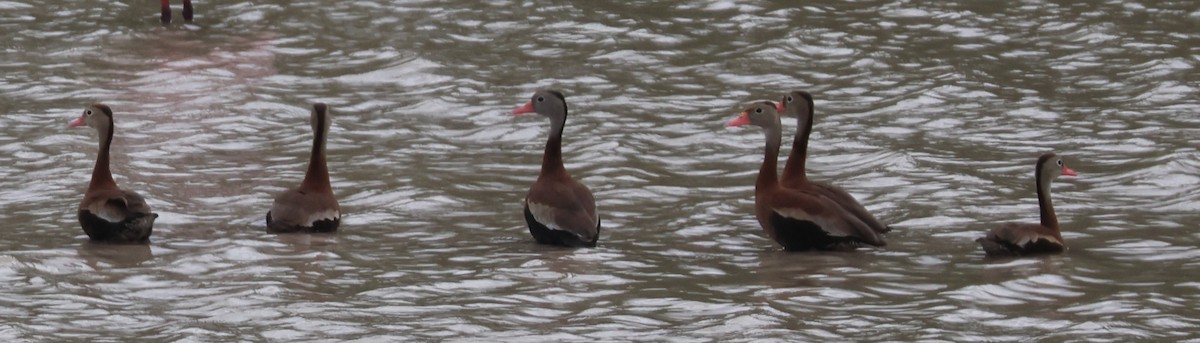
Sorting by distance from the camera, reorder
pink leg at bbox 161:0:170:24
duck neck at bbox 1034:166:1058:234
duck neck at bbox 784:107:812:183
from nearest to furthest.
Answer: duck neck at bbox 1034:166:1058:234 → duck neck at bbox 784:107:812:183 → pink leg at bbox 161:0:170:24

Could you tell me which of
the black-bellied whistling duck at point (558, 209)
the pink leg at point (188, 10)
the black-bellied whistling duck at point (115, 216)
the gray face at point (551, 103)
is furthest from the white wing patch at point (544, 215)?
the pink leg at point (188, 10)

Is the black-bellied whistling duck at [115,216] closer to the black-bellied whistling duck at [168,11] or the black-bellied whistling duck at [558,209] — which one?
the black-bellied whistling duck at [558,209]

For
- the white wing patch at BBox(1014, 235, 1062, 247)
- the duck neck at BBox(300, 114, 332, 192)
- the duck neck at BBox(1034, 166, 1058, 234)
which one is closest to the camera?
the white wing patch at BBox(1014, 235, 1062, 247)

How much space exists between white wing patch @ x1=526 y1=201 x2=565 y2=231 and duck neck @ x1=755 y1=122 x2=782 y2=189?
138cm

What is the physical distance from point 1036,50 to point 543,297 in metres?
10.7

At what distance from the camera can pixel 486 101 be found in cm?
1822

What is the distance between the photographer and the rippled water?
34.0ft

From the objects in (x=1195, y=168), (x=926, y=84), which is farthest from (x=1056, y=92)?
(x=1195, y=168)

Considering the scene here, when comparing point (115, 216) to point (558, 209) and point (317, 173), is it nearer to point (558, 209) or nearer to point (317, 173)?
point (317, 173)

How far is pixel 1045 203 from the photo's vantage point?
11.9 metres

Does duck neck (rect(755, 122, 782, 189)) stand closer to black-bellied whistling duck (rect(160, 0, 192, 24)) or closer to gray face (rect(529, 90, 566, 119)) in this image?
gray face (rect(529, 90, 566, 119))

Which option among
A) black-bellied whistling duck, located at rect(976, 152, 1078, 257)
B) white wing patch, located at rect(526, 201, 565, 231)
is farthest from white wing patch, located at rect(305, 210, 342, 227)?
black-bellied whistling duck, located at rect(976, 152, 1078, 257)

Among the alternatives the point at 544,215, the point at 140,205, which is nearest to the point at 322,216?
the point at 140,205

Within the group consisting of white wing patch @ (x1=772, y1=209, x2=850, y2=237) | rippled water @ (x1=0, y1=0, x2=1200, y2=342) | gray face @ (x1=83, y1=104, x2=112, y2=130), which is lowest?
rippled water @ (x1=0, y1=0, x2=1200, y2=342)
